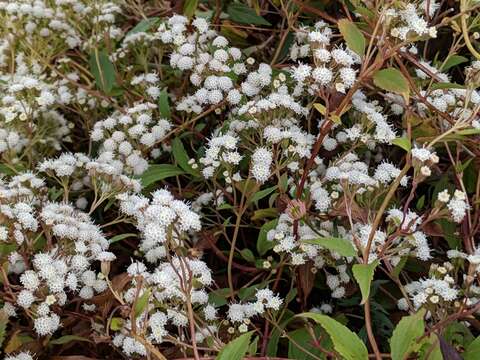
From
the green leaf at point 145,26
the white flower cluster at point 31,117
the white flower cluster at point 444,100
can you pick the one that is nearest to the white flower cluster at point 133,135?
the white flower cluster at point 31,117

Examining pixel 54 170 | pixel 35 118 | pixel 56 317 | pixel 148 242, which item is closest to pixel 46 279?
pixel 56 317

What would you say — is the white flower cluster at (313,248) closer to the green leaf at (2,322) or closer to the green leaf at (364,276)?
the green leaf at (364,276)

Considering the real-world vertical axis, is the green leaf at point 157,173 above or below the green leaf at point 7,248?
below

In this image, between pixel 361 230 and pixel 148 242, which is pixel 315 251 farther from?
pixel 148 242

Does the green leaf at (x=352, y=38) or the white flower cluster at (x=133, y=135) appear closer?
the green leaf at (x=352, y=38)

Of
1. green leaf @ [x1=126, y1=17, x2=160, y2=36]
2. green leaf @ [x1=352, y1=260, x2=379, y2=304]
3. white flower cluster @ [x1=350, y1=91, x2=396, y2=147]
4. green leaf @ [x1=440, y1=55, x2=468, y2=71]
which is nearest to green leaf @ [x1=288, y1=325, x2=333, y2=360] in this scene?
green leaf @ [x1=352, y1=260, x2=379, y2=304]

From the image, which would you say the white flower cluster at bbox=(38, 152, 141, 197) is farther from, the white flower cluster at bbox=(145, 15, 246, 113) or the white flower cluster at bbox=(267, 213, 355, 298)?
the white flower cluster at bbox=(267, 213, 355, 298)
